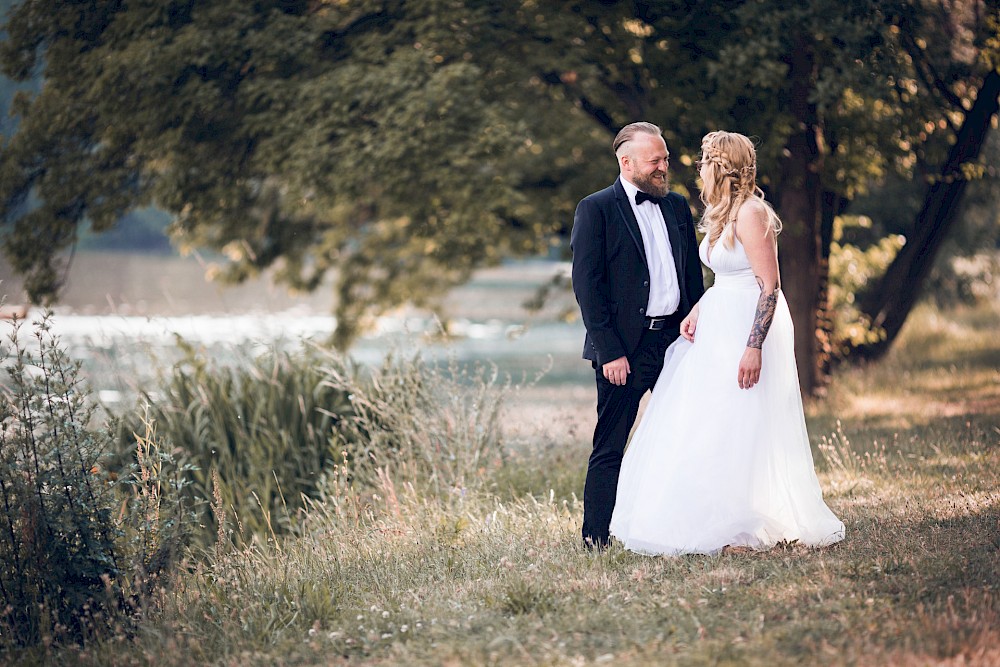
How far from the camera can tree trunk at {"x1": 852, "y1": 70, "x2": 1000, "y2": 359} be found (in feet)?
32.1

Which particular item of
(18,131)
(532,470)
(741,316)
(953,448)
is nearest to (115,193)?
(18,131)

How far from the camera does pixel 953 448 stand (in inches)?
265

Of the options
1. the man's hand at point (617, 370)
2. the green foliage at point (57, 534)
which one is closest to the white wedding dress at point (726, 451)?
the man's hand at point (617, 370)

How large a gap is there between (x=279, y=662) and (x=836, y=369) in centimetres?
977

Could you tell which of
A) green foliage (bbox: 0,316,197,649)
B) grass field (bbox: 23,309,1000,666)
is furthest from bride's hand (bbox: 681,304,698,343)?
green foliage (bbox: 0,316,197,649)

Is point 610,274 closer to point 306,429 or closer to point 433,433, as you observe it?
point 433,433

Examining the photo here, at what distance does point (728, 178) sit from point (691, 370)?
3.03 ft

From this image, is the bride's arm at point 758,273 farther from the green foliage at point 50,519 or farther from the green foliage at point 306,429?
the green foliage at point 50,519

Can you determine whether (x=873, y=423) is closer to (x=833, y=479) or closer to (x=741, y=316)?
(x=833, y=479)

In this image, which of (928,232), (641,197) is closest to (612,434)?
(641,197)

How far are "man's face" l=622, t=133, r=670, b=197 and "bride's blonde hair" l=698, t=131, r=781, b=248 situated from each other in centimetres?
20

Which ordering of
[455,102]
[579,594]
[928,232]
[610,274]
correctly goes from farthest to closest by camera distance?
[928,232]
[455,102]
[610,274]
[579,594]

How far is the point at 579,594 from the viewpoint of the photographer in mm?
4098

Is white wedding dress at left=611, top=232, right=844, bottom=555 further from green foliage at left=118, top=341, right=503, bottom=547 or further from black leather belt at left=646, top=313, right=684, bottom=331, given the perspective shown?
green foliage at left=118, top=341, right=503, bottom=547
